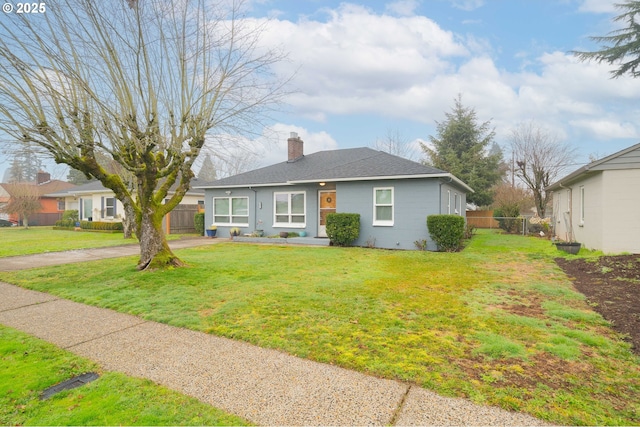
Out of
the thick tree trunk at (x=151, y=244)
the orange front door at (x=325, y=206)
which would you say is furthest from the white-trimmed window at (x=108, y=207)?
the thick tree trunk at (x=151, y=244)

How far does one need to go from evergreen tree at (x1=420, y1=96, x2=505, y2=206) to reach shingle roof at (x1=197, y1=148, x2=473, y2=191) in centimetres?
994

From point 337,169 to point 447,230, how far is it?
215 inches

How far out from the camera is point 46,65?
21.1ft

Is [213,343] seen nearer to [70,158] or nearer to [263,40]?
[70,158]

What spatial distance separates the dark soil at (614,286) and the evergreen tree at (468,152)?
1720 cm

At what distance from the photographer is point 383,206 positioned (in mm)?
13078

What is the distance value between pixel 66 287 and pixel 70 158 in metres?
2.63

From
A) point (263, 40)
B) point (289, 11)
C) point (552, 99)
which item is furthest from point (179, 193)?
point (552, 99)

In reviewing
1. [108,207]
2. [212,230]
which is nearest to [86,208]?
[108,207]

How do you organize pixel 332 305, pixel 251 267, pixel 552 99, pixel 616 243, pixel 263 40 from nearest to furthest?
pixel 332 305
pixel 263 40
pixel 251 267
pixel 616 243
pixel 552 99

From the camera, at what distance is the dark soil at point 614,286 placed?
425 centimetres

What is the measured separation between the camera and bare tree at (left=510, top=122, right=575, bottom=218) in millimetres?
22641

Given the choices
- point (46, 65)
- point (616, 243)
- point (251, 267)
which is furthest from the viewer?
point (616, 243)

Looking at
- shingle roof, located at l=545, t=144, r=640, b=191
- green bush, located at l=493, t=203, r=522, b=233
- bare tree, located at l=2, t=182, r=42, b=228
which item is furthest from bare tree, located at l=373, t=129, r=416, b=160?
bare tree, located at l=2, t=182, r=42, b=228
